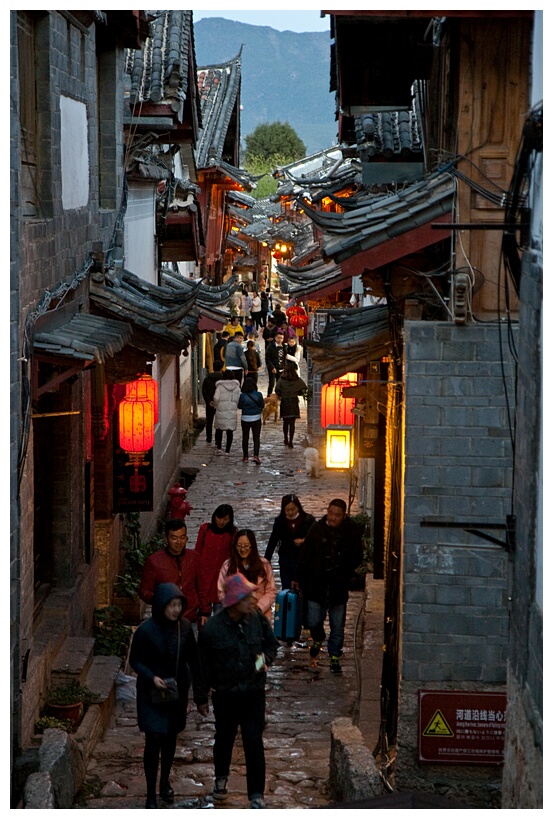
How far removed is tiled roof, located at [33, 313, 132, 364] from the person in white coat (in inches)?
524

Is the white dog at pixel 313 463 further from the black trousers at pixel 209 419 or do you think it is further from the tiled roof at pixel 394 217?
the tiled roof at pixel 394 217

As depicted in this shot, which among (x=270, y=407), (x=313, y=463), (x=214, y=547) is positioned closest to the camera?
(x=214, y=547)

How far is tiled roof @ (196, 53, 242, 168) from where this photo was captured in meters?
38.6

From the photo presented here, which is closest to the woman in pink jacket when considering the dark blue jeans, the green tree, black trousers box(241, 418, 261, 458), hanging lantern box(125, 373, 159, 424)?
the dark blue jeans

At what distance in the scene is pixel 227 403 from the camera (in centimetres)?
2744

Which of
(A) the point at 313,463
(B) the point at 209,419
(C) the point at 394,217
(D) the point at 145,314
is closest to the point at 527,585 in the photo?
(C) the point at 394,217

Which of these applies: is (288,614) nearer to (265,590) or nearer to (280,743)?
(280,743)

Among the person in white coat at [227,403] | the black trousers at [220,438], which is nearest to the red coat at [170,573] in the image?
the person in white coat at [227,403]

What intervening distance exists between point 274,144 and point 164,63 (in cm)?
8409

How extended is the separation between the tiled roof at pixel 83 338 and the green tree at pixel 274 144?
90.1 meters

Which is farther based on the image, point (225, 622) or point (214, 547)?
point (214, 547)

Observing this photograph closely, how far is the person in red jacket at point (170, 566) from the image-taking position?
11977 mm

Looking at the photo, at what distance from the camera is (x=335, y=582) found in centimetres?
1379

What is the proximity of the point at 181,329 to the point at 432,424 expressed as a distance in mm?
5230
